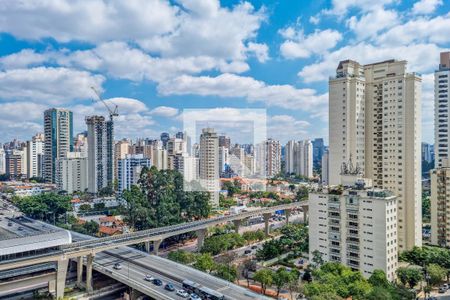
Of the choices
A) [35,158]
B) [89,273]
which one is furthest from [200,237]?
[35,158]

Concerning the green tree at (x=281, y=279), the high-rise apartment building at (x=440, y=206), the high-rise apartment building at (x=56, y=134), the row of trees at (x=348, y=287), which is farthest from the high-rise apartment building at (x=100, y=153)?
the high-rise apartment building at (x=440, y=206)

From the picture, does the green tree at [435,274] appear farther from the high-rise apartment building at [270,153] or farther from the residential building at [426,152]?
the residential building at [426,152]

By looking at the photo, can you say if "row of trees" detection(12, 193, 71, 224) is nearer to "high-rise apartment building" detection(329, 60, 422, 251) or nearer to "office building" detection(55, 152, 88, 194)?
"office building" detection(55, 152, 88, 194)

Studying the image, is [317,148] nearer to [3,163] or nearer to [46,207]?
[3,163]

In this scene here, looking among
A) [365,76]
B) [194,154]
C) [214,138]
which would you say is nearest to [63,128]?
[194,154]

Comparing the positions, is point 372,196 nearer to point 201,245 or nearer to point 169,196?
point 201,245

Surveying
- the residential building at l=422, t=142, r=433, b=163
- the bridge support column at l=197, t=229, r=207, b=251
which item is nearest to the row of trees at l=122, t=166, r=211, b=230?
the bridge support column at l=197, t=229, r=207, b=251
